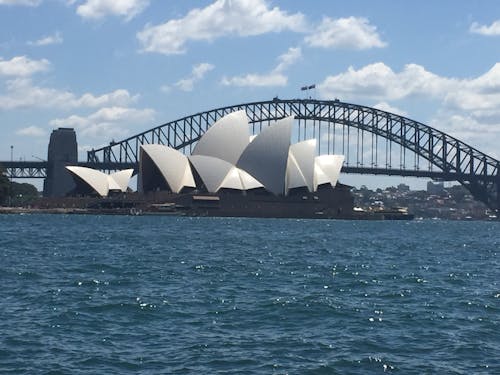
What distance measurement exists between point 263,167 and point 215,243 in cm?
7015

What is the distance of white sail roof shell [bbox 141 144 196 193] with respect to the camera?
5034 inches

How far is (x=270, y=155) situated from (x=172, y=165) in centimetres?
1489

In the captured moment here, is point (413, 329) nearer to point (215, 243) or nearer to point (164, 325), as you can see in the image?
point (164, 325)

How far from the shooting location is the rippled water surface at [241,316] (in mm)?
18359

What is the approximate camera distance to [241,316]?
78.2 ft

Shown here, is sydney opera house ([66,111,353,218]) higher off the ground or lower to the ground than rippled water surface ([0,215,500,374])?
higher

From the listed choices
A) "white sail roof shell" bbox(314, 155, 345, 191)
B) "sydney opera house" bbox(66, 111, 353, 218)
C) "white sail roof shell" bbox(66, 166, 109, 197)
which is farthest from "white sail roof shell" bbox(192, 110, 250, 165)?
"white sail roof shell" bbox(66, 166, 109, 197)

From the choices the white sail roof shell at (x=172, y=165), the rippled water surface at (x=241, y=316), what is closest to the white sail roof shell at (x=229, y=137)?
the white sail roof shell at (x=172, y=165)

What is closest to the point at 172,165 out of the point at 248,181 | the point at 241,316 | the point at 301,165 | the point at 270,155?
the point at 248,181

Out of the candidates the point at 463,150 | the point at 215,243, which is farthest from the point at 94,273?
the point at 463,150

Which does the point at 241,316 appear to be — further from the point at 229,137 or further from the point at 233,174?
the point at 233,174

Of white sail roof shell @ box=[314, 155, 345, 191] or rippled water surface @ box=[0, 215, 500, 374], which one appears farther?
white sail roof shell @ box=[314, 155, 345, 191]

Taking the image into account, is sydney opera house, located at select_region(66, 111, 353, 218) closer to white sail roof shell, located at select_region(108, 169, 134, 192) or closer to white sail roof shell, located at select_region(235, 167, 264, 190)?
white sail roof shell, located at select_region(235, 167, 264, 190)

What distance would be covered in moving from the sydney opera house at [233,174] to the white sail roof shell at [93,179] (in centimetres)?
19
